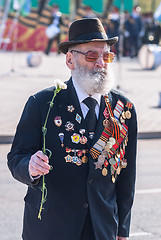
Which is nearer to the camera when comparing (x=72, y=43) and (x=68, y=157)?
(x=68, y=157)

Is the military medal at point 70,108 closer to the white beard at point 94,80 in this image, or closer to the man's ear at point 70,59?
the white beard at point 94,80

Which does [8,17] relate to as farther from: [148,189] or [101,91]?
[101,91]

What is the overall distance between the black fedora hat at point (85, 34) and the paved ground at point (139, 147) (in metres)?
2.97

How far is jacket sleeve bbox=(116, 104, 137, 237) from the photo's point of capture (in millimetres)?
3619

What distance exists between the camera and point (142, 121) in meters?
12.4

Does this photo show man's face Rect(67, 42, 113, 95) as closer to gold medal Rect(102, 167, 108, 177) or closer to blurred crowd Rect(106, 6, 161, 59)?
gold medal Rect(102, 167, 108, 177)

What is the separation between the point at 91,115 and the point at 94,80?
0.19 meters

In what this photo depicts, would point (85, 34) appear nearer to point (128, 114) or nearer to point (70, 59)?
point (70, 59)

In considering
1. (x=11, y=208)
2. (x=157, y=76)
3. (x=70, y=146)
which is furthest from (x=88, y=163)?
(x=157, y=76)

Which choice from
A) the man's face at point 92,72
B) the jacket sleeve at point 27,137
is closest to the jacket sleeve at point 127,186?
the man's face at point 92,72

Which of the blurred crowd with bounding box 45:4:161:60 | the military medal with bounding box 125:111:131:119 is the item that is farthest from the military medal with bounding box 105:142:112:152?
the blurred crowd with bounding box 45:4:161:60

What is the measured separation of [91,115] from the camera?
3.52 m

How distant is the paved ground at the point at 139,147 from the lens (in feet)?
21.5

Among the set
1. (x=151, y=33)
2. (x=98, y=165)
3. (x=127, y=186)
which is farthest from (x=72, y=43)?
(x=151, y=33)
